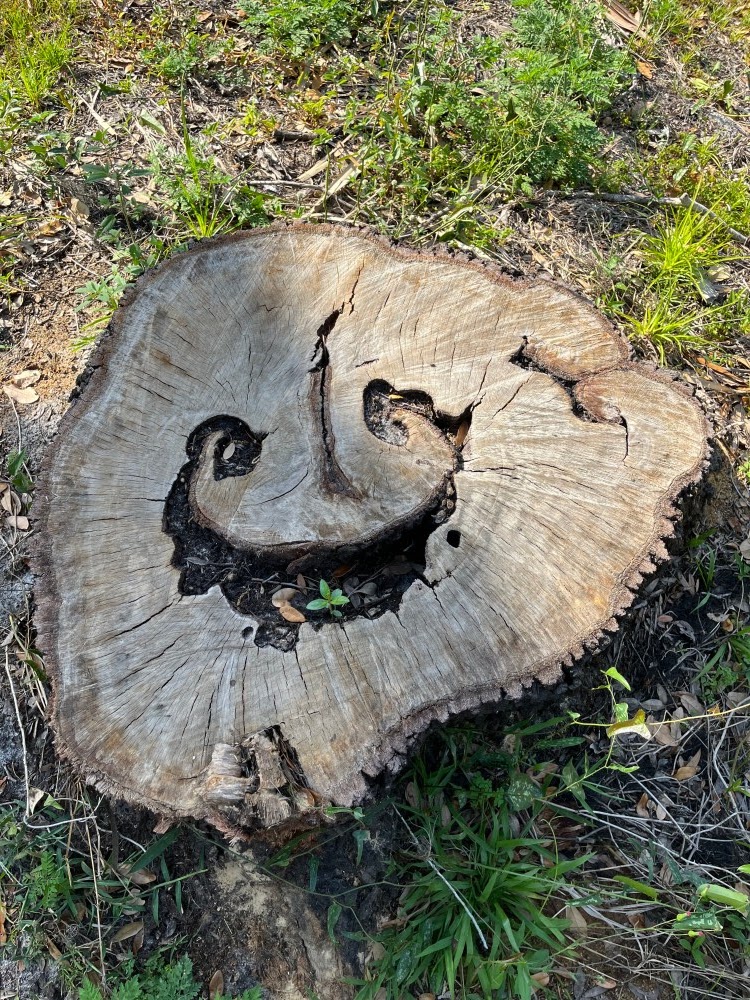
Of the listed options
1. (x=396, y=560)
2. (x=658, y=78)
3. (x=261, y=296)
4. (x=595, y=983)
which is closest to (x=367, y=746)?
(x=396, y=560)

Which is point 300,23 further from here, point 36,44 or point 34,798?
point 34,798

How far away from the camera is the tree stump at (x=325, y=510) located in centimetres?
154

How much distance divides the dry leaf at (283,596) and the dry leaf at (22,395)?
136cm

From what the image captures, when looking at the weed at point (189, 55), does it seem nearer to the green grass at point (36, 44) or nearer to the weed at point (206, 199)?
the green grass at point (36, 44)

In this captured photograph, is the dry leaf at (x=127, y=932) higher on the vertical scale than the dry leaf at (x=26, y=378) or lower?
lower

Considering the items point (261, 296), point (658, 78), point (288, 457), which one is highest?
point (658, 78)

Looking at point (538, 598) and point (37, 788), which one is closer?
point (538, 598)

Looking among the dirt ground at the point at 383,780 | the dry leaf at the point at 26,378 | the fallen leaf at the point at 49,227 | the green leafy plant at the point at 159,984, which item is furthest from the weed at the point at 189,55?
the green leafy plant at the point at 159,984

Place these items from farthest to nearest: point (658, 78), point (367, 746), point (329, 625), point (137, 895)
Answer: point (658, 78) → point (137, 895) → point (329, 625) → point (367, 746)

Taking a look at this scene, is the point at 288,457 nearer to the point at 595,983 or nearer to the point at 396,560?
the point at 396,560

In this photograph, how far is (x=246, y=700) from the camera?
155 centimetres

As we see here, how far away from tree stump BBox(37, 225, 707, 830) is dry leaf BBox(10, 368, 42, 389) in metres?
0.75

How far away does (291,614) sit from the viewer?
1.73 metres

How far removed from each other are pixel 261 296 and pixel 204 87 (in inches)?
73.4
